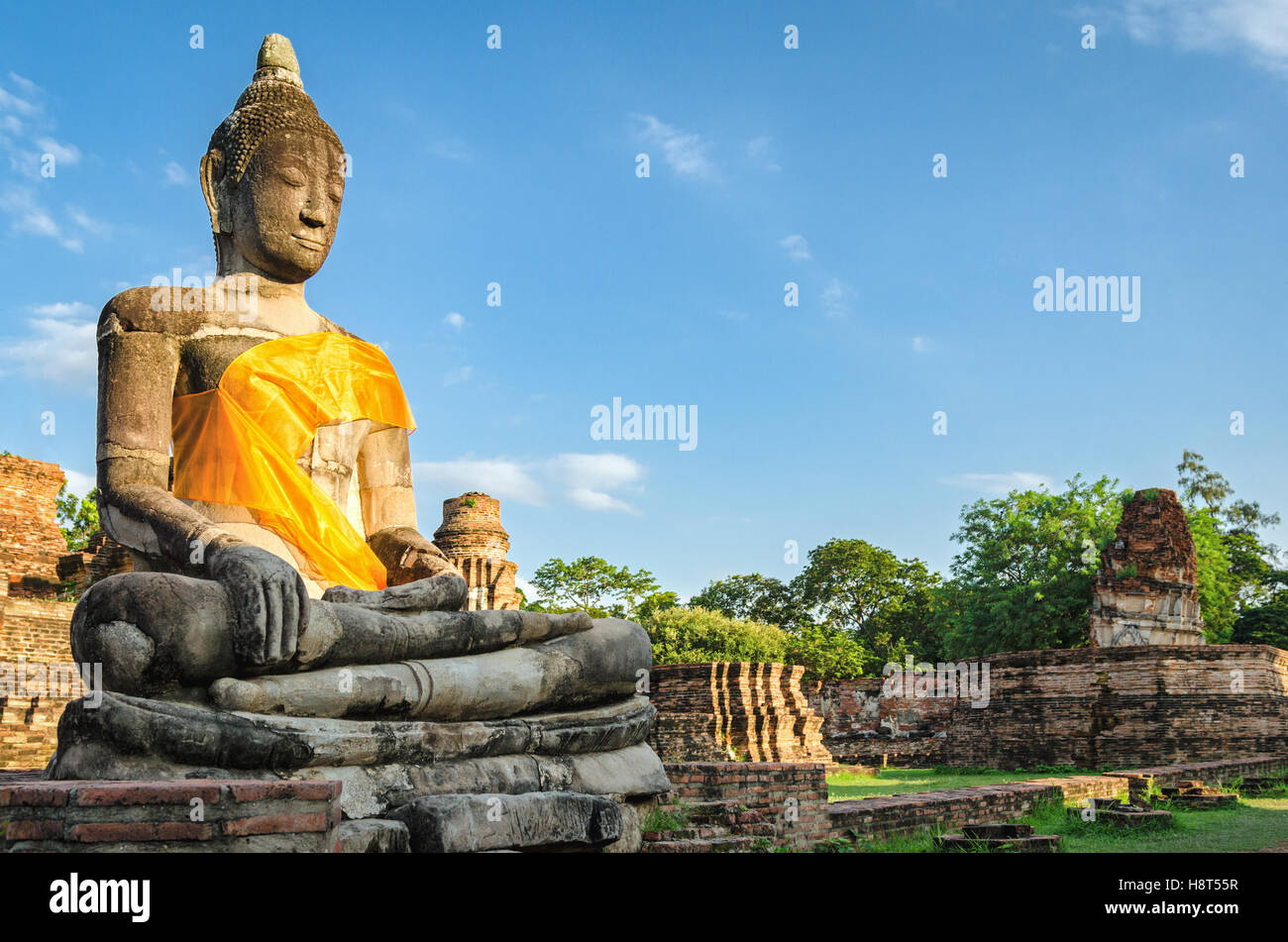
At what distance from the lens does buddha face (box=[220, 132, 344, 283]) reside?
4.70m

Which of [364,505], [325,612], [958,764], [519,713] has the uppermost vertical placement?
[364,505]

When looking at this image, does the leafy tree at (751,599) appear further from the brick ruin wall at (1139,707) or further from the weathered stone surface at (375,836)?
the weathered stone surface at (375,836)

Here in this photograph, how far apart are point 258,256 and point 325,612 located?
1896mm

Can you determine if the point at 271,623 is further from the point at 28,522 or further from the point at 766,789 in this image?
the point at 28,522

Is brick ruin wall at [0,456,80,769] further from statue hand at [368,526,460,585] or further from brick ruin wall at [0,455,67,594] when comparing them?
statue hand at [368,526,460,585]

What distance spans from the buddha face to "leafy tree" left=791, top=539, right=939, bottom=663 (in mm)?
32828

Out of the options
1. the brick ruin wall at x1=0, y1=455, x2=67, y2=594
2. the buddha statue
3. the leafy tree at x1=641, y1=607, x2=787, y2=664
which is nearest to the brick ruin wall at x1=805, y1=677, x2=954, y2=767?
the leafy tree at x1=641, y1=607, x2=787, y2=664

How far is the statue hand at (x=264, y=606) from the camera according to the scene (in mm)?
3393

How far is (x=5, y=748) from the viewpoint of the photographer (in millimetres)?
11508

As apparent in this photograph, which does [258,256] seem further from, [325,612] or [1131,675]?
[1131,675]

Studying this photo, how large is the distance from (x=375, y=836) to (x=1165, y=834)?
5.63m

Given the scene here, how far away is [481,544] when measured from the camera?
1003 inches
